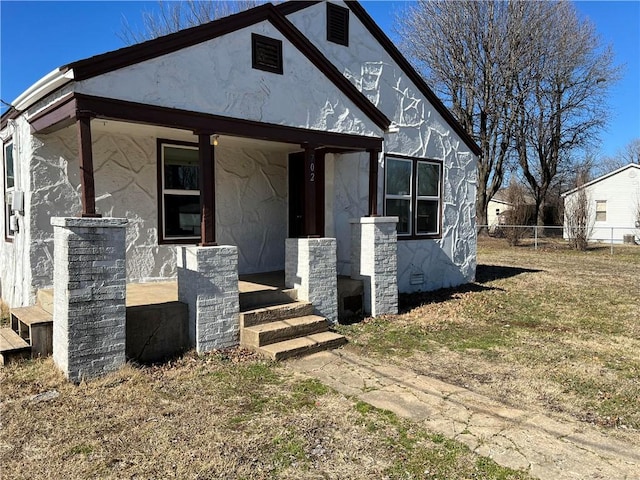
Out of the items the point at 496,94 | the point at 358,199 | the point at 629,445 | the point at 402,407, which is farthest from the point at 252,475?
the point at 496,94

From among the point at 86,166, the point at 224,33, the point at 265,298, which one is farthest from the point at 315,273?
the point at 224,33

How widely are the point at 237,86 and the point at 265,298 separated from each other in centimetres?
281

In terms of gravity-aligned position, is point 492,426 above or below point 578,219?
below

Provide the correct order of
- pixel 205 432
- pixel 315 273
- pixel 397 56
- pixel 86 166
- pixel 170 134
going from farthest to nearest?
pixel 397 56
pixel 170 134
pixel 315 273
pixel 86 166
pixel 205 432

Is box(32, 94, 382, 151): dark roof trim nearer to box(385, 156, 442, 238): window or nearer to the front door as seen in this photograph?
the front door

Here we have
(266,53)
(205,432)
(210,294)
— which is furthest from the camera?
(266,53)

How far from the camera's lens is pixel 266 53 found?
6.39 m

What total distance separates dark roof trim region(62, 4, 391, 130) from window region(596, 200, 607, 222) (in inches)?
1001

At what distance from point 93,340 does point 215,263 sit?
1.54m

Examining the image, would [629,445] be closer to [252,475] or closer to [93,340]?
[252,475]

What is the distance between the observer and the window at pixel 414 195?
30.7 feet

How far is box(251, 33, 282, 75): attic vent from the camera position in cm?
627

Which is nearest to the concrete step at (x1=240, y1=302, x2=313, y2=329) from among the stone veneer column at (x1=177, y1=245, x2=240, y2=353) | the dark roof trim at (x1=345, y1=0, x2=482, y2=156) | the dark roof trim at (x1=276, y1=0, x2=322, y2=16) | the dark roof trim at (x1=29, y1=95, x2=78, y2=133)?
the stone veneer column at (x1=177, y1=245, x2=240, y2=353)

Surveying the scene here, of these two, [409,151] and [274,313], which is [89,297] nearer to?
[274,313]
